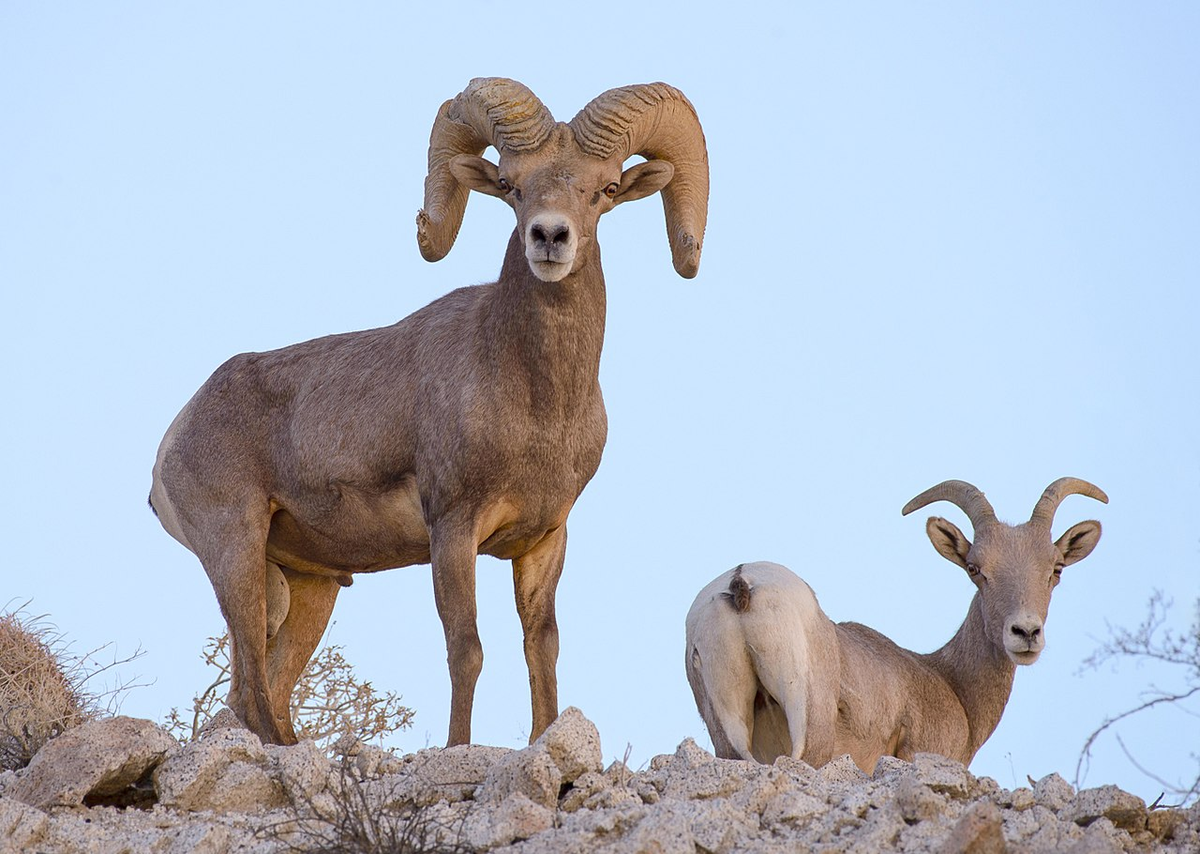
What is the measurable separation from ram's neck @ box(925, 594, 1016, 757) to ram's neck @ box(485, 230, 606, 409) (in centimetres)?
376

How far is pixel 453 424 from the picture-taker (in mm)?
8820

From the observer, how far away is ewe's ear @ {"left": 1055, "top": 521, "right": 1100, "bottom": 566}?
11516 millimetres

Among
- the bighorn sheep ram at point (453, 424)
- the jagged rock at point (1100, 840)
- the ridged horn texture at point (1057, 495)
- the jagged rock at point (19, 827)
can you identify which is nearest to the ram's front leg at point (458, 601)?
the bighorn sheep ram at point (453, 424)

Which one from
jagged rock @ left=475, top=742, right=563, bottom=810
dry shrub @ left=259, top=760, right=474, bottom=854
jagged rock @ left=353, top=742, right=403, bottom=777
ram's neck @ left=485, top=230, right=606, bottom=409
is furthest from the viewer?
ram's neck @ left=485, top=230, right=606, bottom=409

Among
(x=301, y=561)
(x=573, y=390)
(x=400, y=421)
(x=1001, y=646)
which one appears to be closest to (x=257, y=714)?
(x=301, y=561)

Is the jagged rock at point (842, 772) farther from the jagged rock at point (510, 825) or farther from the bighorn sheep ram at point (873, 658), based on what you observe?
the bighorn sheep ram at point (873, 658)

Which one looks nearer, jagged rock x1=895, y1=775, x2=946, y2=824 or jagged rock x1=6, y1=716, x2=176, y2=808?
jagged rock x1=895, y1=775, x2=946, y2=824

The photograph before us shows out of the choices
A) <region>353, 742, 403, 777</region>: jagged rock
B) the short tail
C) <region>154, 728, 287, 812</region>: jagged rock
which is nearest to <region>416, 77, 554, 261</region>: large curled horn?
the short tail

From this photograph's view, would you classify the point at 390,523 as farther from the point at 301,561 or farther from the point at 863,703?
the point at 863,703

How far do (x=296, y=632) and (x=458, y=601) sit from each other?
206 cm

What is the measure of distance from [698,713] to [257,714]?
2.54m

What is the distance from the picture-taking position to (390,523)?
9391 millimetres

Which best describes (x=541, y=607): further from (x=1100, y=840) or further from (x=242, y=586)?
(x=1100, y=840)

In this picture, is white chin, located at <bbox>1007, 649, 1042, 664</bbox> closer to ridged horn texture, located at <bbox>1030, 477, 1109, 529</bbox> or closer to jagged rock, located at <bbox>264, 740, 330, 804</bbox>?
ridged horn texture, located at <bbox>1030, 477, 1109, 529</bbox>
